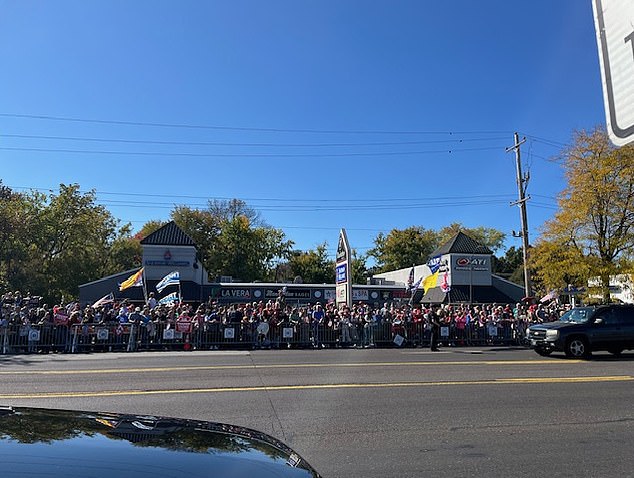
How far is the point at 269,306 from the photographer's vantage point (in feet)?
70.2

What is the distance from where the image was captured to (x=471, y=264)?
4106 centimetres

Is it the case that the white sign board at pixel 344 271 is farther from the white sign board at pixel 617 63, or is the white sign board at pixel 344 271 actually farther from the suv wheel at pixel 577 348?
the white sign board at pixel 617 63

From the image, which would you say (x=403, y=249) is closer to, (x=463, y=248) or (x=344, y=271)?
(x=463, y=248)

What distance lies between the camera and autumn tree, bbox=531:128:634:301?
23109mm

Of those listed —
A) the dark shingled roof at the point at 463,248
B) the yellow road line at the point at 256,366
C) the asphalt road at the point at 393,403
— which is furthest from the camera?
the dark shingled roof at the point at 463,248

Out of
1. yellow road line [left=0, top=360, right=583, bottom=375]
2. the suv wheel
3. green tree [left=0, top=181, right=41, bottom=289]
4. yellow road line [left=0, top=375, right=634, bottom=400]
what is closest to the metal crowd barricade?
the suv wheel

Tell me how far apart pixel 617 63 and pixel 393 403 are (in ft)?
23.2

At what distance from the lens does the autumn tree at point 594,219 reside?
2311cm

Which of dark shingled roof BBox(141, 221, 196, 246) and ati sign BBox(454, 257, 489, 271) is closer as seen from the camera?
dark shingled roof BBox(141, 221, 196, 246)

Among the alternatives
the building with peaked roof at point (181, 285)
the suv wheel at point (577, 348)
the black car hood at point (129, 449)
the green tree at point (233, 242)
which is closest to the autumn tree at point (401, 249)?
the green tree at point (233, 242)

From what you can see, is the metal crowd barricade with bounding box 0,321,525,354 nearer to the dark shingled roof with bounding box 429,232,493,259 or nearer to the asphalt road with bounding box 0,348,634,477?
the asphalt road with bounding box 0,348,634,477

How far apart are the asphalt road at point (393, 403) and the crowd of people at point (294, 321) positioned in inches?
167

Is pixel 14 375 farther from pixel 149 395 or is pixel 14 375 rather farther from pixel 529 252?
pixel 529 252

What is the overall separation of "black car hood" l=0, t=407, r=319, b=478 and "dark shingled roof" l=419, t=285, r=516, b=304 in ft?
122
